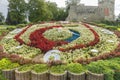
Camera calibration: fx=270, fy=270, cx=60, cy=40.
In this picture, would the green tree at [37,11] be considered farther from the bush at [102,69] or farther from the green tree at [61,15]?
the bush at [102,69]

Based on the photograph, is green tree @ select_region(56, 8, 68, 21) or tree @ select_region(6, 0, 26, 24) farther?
green tree @ select_region(56, 8, 68, 21)

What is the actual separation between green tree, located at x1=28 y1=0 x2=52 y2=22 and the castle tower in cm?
1003

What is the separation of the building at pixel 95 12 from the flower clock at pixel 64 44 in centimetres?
2710

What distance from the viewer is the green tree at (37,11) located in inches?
1478

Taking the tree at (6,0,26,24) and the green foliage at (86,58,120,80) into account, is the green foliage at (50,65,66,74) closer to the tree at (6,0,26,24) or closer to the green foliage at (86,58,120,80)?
the green foliage at (86,58,120,80)

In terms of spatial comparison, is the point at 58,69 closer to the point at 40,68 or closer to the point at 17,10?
the point at 40,68

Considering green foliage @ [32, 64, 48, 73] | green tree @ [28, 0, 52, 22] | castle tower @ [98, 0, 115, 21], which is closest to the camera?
green foliage @ [32, 64, 48, 73]

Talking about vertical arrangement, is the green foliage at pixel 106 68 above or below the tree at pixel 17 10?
below

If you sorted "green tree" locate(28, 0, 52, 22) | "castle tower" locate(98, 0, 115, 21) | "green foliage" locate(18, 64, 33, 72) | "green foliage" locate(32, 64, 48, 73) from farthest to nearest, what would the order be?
"castle tower" locate(98, 0, 115, 21) < "green tree" locate(28, 0, 52, 22) < "green foliage" locate(18, 64, 33, 72) < "green foliage" locate(32, 64, 48, 73)

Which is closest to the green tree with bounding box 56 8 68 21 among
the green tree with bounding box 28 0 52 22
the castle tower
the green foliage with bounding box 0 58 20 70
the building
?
the building

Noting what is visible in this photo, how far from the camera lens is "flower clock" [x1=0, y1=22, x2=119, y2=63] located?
1223 centimetres

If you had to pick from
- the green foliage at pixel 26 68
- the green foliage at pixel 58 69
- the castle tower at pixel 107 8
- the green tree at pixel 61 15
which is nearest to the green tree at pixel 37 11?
the green tree at pixel 61 15

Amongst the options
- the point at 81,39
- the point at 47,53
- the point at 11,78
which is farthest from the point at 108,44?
the point at 11,78

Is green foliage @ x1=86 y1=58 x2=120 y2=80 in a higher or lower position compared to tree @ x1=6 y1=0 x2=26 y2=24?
lower
